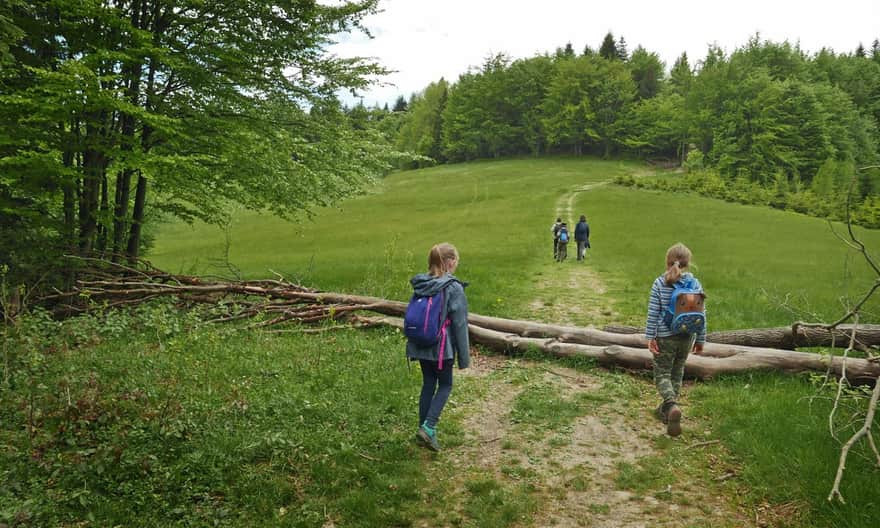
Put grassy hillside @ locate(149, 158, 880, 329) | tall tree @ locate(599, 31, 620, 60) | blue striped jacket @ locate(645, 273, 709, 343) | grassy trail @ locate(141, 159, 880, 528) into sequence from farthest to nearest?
tall tree @ locate(599, 31, 620, 60) → grassy hillside @ locate(149, 158, 880, 329) → blue striped jacket @ locate(645, 273, 709, 343) → grassy trail @ locate(141, 159, 880, 528)

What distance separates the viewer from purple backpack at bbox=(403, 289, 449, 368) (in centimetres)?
509

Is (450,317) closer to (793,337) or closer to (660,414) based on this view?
(660,414)

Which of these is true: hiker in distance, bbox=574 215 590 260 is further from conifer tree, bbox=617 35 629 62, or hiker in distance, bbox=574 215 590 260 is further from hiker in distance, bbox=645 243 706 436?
conifer tree, bbox=617 35 629 62

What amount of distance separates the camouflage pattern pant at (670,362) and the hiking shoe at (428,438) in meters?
2.82

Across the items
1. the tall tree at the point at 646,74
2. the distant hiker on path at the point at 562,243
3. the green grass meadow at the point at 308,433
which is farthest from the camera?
the tall tree at the point at 646,74

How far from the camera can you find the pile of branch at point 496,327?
7.30 m

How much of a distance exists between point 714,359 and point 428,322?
4.95 metres

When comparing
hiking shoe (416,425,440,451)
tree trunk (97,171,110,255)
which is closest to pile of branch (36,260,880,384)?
tree trunk (97,171,110,255)

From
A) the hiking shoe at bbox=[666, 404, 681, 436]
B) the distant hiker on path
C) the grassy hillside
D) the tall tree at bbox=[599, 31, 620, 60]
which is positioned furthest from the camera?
the tall tree at bbox=[599, 31, 620, 60]

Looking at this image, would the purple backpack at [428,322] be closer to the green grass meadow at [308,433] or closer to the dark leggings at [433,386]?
the dark leggings at [433,386]

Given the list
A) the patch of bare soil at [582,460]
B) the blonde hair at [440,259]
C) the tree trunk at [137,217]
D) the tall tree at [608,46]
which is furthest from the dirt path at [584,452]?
the tall tree at [608,46]

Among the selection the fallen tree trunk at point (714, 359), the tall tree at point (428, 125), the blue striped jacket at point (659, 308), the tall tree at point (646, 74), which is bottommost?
the fallen tree trunk at point (714, 359)

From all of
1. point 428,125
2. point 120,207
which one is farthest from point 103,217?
point 428,125

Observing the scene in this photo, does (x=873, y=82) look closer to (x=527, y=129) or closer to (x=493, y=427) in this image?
(x=527, y=129)
